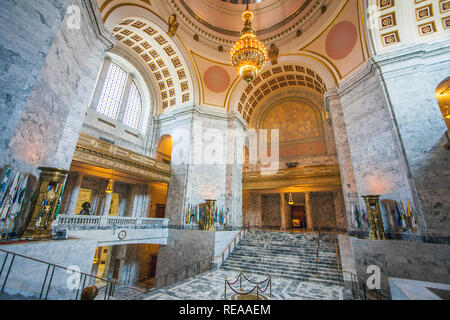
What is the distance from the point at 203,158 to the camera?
13.6 m

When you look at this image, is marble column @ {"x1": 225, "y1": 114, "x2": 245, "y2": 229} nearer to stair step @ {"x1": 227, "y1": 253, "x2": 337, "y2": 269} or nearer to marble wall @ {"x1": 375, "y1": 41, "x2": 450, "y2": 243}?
stair step @ {"x1": 227, "y1": 253, "x2": 337, "y2": 269}

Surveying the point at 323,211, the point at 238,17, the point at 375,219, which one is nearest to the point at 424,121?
the point at 375,219

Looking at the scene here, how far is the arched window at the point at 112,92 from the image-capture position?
13016mm

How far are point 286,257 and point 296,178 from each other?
6.12 metres

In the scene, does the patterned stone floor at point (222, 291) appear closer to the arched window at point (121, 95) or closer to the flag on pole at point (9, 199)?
the flag on pole at point (9, 199)

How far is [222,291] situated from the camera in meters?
5.94

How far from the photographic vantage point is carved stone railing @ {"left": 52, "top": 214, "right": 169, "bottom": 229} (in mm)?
7532

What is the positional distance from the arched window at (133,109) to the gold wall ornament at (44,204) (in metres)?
10.1

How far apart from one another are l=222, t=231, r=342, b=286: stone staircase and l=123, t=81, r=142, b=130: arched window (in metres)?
11.8

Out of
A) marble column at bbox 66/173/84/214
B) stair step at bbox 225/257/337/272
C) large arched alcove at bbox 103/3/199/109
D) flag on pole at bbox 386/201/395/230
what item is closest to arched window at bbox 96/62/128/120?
large arched alcove at bbox 103/3/199/109

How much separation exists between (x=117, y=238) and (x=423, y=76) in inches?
596

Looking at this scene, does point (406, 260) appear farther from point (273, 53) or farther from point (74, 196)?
point (74, 196)
